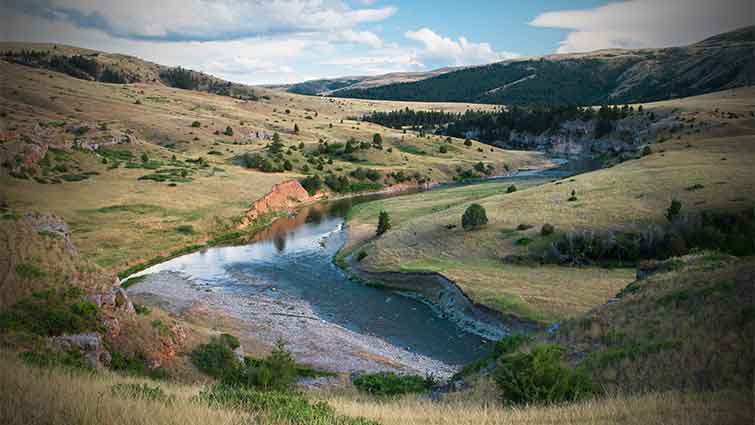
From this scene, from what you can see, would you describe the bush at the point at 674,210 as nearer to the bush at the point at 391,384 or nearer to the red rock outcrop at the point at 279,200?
the bush at the point at 391,384

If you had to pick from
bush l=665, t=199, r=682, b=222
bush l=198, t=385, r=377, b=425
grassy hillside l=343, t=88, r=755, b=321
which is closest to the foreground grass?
bush l=198, t=385, r=377, b=425

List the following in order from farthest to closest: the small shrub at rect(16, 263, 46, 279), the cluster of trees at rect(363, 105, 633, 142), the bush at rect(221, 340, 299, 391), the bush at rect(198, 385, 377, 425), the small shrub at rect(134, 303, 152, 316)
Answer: the cluster of trees at rect(363, 105, 633, 142) < the small shrub at rect(134, 303, 152, 316) < the small shrub at rect(16, 263, 46, 279) < the bush at rect(221, 340, 299, 391) < the bush at rect(198, 385, 377, 425)

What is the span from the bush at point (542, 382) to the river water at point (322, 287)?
1404 cm

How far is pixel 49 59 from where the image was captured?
178750 mm

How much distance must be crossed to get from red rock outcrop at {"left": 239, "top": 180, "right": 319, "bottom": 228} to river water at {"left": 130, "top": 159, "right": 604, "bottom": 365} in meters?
4.19

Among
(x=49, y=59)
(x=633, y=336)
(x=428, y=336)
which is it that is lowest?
(x=428, y=336)

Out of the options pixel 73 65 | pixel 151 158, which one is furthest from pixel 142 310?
pixel 73 65

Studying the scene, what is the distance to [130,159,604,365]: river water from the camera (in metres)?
30.7

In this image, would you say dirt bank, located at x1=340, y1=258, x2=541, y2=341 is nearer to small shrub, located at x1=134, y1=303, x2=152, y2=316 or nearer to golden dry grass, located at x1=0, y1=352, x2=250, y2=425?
small shrub, located at x1=134, y1=303, x2=152, y2=316

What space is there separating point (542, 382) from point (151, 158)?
8255cm

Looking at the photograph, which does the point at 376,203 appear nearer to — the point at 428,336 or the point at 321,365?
the point at 428,336

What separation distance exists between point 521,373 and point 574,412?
366 cm

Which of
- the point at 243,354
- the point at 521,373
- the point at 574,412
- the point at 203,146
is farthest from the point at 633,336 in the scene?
the point at 203,146

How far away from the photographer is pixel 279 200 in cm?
7394
